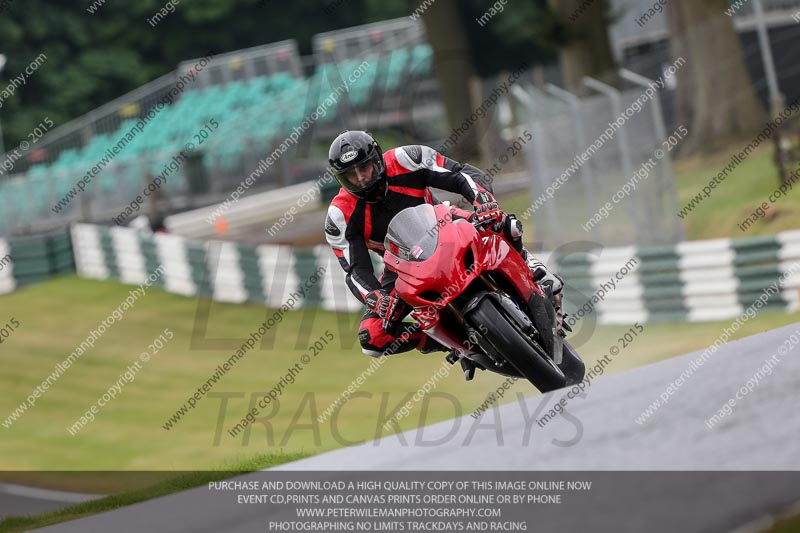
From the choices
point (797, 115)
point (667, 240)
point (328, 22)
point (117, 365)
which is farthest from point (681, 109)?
point (328, 22)

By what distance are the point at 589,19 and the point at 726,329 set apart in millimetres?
12626

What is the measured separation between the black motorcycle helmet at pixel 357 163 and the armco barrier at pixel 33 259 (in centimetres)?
1654

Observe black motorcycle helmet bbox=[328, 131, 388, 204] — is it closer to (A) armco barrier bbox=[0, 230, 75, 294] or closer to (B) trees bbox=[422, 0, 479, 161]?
(A) armco barrier bbox=[0, 230, 75, 294]

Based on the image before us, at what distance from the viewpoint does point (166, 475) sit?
872 centimetres

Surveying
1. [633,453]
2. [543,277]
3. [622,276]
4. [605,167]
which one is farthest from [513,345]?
[605,167]

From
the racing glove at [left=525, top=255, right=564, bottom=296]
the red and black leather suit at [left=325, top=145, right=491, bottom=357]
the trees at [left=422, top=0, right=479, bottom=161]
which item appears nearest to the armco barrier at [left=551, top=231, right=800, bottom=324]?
the racing glove at [left=525, top=255, right=564, bottom=296]

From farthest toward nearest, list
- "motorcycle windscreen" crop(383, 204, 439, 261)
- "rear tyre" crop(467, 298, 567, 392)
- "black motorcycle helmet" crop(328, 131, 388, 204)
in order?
1. "black motorcycle helmet" crop(328, 131, 388, 204)
2. "motorcycle windscreen" crop(383, 204, 439, 261)
3. "rear tyre" crop(467, 298, 567, 392)

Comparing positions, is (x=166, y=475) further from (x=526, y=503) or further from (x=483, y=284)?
(x=526, y=503)

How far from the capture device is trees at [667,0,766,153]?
18234mm

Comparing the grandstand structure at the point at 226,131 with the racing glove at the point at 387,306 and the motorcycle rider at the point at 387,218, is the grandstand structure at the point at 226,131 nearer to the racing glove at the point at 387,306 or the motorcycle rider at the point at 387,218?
the motorcycle rider at the point at 387,218

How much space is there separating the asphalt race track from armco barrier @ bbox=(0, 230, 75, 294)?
1882 cm

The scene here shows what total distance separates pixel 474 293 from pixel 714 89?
41.9ft

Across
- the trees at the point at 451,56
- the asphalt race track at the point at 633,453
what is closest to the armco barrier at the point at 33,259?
the trees at the point at 451,56

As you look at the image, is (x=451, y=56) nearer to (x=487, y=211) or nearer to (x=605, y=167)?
(x=605, y=167)
